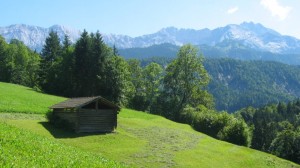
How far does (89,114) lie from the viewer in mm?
50062

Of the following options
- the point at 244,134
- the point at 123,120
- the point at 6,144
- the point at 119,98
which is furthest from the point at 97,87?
the point at 6,144

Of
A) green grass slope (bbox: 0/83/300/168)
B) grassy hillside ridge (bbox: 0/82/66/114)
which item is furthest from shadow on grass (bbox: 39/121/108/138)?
grassy hillside ridge (bbox: 0/82/66/114)

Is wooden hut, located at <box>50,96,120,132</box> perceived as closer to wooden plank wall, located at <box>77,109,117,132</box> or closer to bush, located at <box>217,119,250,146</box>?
wooden plank wall, located at <box>77,109,117,132</box>

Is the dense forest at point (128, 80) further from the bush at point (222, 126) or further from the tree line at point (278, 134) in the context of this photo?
the tree line at point (278, 134)

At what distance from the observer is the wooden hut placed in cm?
4909

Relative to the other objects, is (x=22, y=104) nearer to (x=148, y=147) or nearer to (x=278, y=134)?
(x=148, y=147)

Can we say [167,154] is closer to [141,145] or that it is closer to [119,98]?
[141,145]

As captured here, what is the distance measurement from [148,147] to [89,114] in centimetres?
900

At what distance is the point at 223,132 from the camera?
256 feet

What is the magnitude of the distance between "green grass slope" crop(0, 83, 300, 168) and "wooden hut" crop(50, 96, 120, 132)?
1.81 metres

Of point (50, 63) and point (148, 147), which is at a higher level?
point (50, 63)

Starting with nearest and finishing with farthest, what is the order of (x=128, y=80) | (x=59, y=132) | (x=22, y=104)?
(x=59, y=132) < (x=22, y=104) < (x=128, y=80)

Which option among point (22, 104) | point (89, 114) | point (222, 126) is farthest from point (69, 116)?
point (222, 126)

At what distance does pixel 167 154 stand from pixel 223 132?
117 ft
